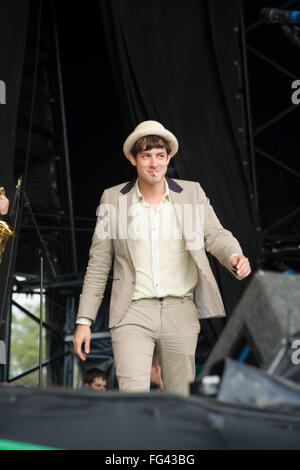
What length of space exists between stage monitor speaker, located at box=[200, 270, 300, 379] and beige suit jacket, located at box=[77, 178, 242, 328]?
1.41 m

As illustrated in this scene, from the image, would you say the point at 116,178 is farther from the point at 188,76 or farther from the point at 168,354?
the point at 168,354

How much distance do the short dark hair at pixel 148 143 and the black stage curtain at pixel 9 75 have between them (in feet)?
4.45

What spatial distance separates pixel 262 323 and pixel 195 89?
3.60 meters

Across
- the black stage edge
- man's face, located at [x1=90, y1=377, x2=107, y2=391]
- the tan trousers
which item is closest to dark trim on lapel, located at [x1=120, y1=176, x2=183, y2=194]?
the tan trousers

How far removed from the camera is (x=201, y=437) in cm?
154

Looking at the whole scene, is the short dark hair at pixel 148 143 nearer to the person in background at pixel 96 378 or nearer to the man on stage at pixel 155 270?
the man on stage at pixel 155 270

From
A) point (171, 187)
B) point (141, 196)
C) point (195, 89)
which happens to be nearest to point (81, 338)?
point (141, 196)

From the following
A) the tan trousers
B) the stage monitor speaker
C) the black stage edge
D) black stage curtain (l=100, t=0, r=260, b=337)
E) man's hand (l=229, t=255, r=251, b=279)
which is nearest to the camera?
the black stage edge

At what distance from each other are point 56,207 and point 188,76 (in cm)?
199

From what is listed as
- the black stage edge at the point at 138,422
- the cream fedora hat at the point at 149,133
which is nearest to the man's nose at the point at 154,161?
the cream fedora hat at the point at 149,133

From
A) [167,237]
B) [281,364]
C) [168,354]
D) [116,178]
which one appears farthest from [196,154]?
[281,364]

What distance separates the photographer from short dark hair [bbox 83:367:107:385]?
527cm

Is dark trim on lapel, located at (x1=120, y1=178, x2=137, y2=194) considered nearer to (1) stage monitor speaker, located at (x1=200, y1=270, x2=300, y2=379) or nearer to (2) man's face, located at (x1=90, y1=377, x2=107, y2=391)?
(1) stage monitor speaker, located at (x1=200, y1=270, x2=300, y2=379)

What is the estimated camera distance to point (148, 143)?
3.36m
